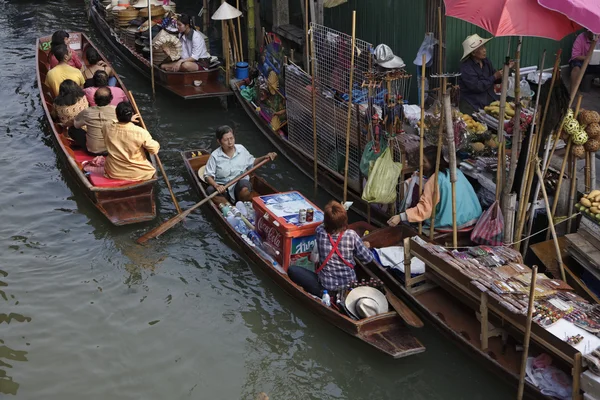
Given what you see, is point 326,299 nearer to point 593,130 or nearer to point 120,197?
point 593,130

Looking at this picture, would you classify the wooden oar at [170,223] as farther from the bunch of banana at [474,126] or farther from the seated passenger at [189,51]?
the seated passenger at [189,51]

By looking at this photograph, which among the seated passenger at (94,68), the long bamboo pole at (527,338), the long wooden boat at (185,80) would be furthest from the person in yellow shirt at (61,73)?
the long bamboo pole at (527,338)

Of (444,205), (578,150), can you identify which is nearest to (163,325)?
(444,205)

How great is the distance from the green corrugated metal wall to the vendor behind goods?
875 millimetres

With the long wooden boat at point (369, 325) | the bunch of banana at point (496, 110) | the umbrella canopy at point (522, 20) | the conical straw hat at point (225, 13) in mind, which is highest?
the umbrella canopy at point (522, 20)

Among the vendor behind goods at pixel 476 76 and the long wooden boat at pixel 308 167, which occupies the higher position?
the vendor behind goods at pixel 476 76

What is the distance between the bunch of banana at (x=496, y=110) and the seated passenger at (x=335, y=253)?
3088 millimetres

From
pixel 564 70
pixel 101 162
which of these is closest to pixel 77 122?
pixel 101 162

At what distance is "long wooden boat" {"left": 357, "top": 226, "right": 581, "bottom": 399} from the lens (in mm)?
5617

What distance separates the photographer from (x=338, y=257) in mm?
6695

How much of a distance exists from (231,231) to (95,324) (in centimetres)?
190

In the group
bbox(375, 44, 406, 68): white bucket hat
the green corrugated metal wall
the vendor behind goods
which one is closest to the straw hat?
the vendor behind goods

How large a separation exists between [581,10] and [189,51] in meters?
8.72

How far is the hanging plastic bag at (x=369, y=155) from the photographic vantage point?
8094mm
